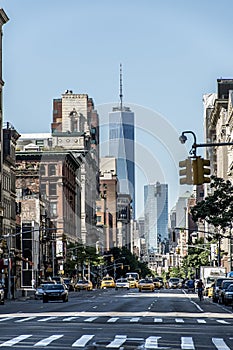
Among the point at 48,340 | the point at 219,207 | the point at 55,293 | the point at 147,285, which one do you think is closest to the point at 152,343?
the point at 48,340

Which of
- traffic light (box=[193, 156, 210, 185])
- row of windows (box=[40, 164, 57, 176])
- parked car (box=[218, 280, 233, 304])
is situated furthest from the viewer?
row of windows (box=[40, 164, 57, 176])

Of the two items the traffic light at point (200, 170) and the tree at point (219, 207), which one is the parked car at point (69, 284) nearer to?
the tree at point (219, 207)

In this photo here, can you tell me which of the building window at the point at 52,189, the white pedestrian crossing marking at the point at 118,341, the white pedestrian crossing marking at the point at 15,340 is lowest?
the white pedestrian crossing marking at the point at 118,341

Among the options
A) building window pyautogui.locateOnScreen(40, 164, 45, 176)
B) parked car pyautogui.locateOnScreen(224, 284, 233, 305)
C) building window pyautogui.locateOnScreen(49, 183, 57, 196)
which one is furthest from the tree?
building window pyautogui.locateOnScreen(40, 164, 45, 176)

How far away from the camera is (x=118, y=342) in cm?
2598

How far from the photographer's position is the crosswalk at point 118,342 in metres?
24.6

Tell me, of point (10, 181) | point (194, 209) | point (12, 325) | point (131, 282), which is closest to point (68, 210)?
point (131, 282)

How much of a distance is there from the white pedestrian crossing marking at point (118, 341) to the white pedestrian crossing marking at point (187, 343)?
1.73 metres

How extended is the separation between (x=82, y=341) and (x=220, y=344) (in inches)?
157

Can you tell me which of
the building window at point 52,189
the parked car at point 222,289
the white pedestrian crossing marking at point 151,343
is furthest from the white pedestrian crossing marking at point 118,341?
the building window at point 52,189

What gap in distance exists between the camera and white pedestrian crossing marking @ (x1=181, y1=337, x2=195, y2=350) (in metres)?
24.7

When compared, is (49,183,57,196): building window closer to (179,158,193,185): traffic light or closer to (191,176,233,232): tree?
(191,176,233,232): tree

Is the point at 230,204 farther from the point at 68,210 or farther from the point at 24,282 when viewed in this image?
the point at 68,210

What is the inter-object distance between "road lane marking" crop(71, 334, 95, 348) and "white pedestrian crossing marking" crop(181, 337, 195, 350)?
2764 mm
